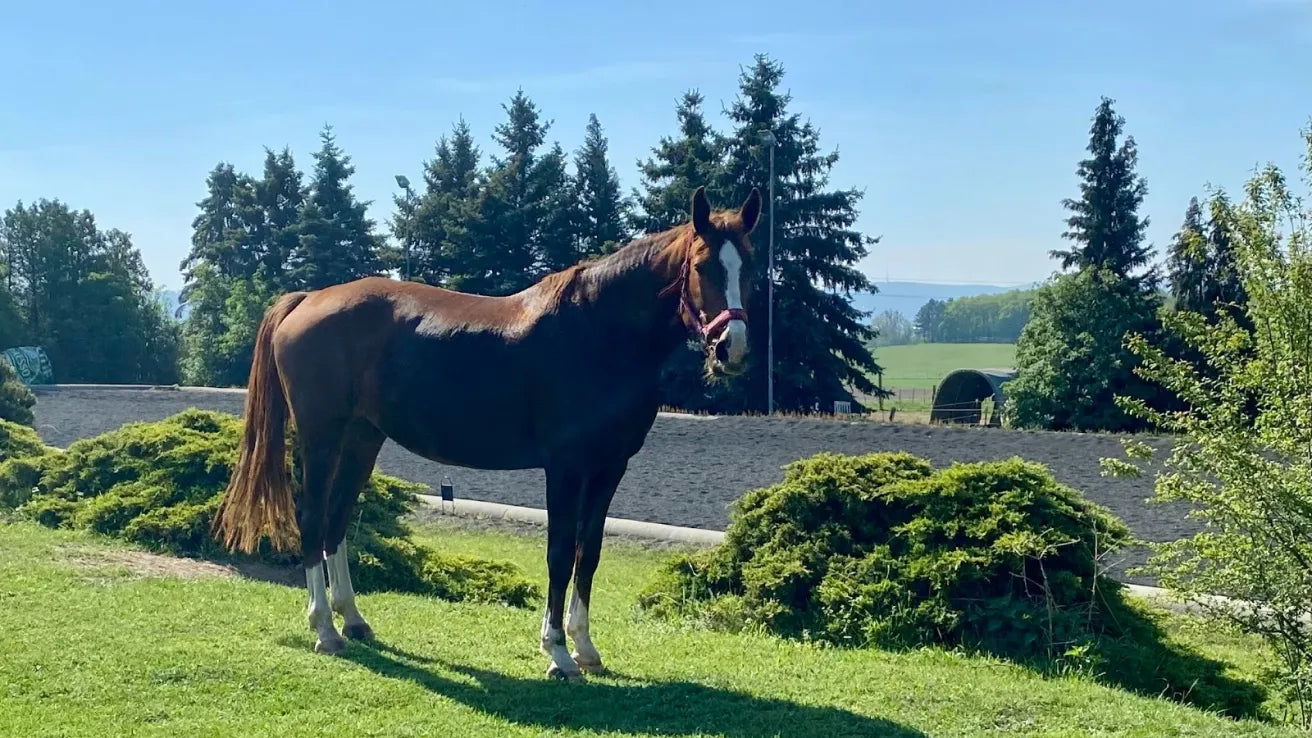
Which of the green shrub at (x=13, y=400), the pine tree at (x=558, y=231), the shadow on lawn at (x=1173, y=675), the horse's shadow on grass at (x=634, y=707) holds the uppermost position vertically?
the pine tree at (x=558, y=231)

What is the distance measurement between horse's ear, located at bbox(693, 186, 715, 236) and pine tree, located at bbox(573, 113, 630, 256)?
37494 millimetres

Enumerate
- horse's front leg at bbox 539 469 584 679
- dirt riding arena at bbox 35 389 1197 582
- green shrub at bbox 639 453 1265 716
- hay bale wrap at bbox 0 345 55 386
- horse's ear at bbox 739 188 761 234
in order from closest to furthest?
1. horse's ear at bbox 739 188 761 234
2. horse's front leg at bbox 539 469 584 679
3. green shrub at bbox 639 453 1265 716
4. dirt riding arena at bbox 35 389 1197 582
5. hay bale wrap at bbox 0 345 55 386

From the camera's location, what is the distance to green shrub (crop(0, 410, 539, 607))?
10.3 m

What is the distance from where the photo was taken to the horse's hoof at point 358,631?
731 centimetres

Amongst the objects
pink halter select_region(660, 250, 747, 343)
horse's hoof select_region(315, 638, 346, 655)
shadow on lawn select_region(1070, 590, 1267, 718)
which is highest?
pink halter select_region(660, 250, 747, 343)

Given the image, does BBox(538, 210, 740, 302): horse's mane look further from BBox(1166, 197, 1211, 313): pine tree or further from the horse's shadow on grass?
BBox(1166, 197, 1211, 313): pine tree

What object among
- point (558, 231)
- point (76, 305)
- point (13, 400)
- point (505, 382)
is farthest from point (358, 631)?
point (76, 305)

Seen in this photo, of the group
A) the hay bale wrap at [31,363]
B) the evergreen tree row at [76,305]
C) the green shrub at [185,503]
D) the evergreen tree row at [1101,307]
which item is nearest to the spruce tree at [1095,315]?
the evergreen tree row at [1101,307]

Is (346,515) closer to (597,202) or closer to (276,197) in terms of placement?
(597,202)

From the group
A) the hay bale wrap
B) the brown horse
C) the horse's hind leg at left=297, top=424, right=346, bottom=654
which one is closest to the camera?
the brown horse

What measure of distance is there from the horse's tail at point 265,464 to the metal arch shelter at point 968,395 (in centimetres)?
3154

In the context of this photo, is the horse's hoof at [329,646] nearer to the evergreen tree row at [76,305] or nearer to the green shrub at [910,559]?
the green shrub at [910,559]

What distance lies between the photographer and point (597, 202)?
46.0 m

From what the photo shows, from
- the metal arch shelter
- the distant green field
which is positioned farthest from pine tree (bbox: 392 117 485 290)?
the distant green field
